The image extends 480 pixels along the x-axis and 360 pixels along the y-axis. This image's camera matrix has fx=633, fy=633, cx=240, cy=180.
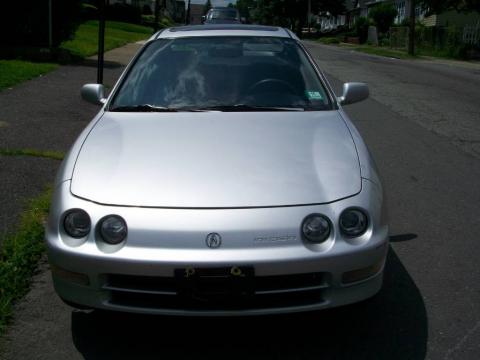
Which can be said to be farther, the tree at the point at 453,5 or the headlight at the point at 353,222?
the tree at the point at 453,5

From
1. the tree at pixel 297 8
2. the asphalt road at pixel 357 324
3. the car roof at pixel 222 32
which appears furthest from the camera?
the tree at pixel 297 8

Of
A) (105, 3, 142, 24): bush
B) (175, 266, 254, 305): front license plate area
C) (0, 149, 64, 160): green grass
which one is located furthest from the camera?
(105, 3, 142, 24): bush

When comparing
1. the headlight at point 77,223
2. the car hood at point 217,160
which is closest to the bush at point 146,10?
the car hood at point 217,160

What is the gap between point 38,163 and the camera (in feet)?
21.2

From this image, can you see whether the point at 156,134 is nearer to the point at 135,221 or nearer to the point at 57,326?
the point at 135,221

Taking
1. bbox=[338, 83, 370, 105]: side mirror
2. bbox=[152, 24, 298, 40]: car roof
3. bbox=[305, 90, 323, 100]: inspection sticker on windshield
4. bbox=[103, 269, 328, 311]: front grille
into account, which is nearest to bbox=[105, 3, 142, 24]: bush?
bbox=[152, 24, 298, 40]: car roof

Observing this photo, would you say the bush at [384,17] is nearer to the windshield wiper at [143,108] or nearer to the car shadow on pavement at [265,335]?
the windshield wiper at [143,108]

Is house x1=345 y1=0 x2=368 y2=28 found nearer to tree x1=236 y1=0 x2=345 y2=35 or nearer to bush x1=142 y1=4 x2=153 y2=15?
tree x1=236 y1=0 x2=345 y2=35

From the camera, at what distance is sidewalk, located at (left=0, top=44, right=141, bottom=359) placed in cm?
333

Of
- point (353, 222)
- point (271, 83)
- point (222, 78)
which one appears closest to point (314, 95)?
point (271, 83)

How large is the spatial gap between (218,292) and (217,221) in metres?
0.33

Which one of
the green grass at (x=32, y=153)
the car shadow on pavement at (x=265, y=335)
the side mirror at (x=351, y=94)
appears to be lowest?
Answer: the car shadow on pavement at (x=265, y=335)

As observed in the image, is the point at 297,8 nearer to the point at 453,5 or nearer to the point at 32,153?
the point at 453,5

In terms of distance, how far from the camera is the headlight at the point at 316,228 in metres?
3.02
